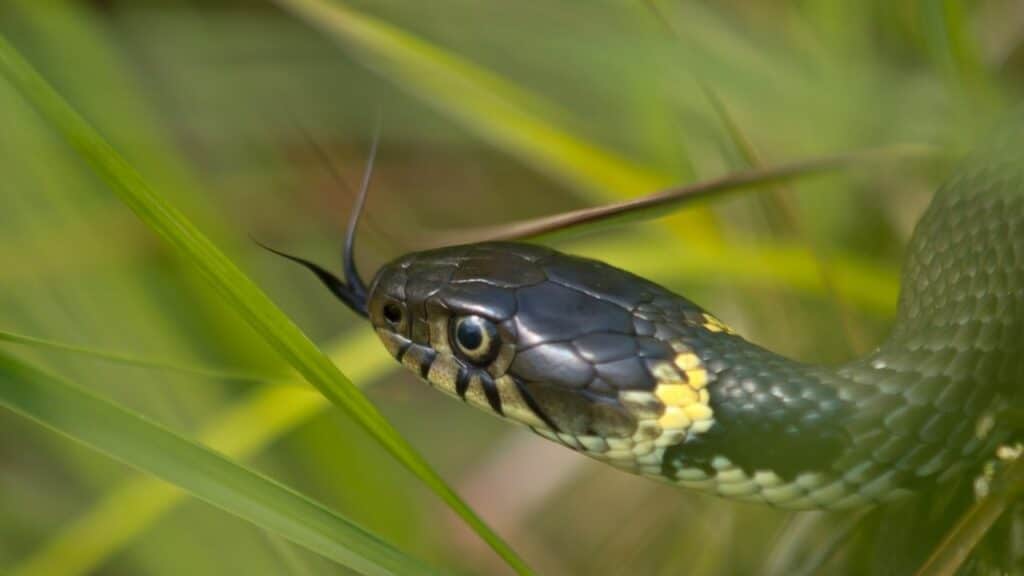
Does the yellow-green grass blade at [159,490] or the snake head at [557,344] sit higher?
the snake head at [557,344]

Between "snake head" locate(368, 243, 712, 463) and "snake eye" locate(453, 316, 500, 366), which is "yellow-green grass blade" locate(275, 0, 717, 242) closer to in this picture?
"snake head" locate(368, 243, 712, 463)

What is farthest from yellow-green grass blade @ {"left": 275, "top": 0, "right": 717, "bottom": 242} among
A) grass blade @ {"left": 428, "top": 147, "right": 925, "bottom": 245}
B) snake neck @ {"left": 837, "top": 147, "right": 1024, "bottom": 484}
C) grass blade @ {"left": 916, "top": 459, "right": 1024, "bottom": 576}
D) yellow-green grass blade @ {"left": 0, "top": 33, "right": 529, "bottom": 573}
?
grass blade @ {"left": 916, "top": 459, "right": 1024, "bottom": 576}

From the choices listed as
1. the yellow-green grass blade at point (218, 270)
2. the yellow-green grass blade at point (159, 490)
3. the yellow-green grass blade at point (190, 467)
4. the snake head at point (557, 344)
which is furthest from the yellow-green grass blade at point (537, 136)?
the yellow-green grass blade at point (190, 467)

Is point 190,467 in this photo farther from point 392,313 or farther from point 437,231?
point 437,231

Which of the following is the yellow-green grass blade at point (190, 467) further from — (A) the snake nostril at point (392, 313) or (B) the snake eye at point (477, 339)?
(A) the snake nostril at point (392, 313)

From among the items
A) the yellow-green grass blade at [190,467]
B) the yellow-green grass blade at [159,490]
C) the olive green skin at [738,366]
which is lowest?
the yellow-green grass blade at [159,490]

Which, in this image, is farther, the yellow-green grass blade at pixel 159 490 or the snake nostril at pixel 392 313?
the yellow-green grass blade at pixel 159 490

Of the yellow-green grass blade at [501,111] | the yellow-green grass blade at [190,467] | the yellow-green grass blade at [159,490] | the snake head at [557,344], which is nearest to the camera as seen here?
the yellow-green grass blade at [190,467]

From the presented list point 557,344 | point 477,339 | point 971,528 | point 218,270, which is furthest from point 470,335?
point 971,528
